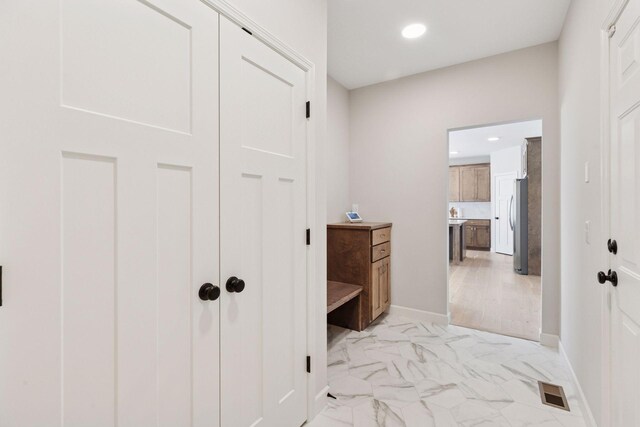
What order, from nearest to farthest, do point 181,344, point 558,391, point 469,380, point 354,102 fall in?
point 181,344, point 558,391, point 469,380, point 354,102

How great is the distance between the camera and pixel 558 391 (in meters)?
2.02

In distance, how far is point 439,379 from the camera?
7.11 feet

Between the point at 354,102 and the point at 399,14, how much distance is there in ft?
4.52

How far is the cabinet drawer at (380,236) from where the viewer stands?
3.02 m

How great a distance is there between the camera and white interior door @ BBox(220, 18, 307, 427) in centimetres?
129

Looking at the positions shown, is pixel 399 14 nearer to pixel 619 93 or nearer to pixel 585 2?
pixel 585 2

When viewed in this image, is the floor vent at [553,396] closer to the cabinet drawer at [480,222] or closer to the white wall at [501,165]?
the white wall at [501,165]

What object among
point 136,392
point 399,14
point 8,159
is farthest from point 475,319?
point 8,159

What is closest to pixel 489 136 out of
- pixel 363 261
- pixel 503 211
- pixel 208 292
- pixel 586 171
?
pixel 503 211

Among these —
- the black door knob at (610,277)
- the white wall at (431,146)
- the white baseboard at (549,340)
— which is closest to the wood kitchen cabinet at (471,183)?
the white wall at (431,146)

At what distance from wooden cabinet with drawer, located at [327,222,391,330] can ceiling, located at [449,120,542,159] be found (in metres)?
2.82

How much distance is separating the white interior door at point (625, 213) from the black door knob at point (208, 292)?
5.24 ft

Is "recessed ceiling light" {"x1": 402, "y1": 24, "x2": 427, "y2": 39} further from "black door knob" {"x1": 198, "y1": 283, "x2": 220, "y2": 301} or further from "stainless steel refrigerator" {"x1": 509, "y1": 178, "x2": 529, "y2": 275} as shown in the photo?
"stainless steel refrigerator" {"x1": 509, "y1": 178, "x2": 529, "y2": 275}

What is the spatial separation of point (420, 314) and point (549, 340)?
3.69ft
